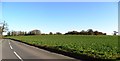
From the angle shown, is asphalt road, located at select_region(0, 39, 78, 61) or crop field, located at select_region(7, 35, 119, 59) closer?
asphalt road, located at select_region(0, 39, 78, 61)

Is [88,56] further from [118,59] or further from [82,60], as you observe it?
[118,59]

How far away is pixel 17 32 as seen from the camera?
176 m

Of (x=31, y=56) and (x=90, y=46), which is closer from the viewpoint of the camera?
(x=31, y=56)

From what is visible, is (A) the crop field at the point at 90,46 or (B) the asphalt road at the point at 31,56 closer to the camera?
(B) the asphalt road at the point at 31,56

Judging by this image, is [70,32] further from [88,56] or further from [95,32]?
[88,56]

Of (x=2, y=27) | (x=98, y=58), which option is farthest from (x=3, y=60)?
(x=2, y=27)

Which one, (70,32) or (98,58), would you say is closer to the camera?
(98,58)

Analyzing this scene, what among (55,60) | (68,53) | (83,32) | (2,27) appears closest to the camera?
(55,60)

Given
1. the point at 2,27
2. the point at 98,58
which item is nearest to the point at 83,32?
the point at 2,27

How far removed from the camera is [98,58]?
16.4 meters

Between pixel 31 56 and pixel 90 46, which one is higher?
pixel 90 46

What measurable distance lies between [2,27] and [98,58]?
138355 mm

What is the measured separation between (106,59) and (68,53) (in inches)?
260

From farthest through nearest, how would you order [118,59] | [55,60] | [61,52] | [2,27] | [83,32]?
[2,27] < [83,32] < [61,52] < [55,60] < [118,59]
